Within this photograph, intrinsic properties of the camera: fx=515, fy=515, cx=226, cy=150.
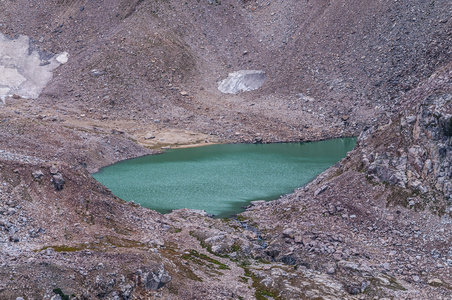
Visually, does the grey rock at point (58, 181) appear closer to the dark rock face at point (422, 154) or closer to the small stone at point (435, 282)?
the dark rock face at point (422, 154)

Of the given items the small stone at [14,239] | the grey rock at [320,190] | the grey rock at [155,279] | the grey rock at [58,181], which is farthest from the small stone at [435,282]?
the grey rock at [58,181]

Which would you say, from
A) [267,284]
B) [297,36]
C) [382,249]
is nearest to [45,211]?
[267,284]

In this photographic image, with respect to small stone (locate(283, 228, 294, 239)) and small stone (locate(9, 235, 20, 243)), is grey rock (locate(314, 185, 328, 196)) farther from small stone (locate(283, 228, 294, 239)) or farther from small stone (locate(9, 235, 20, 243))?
small stone (locate(9, 235, 20, 243))

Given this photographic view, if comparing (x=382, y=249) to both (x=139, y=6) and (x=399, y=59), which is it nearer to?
(x=399, y=59)

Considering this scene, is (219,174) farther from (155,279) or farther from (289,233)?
(155,279)

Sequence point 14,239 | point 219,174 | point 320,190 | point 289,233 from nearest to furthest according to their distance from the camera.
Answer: point 14,239 < point 289,233 < point 320,190 < point 219,174

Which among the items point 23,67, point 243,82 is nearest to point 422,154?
point 243,82

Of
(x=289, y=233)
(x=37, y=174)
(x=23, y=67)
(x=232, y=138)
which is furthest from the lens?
(x=23, y=67)
